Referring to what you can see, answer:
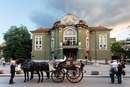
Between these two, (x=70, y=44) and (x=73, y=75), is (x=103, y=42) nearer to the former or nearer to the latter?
(x=70, y=44)

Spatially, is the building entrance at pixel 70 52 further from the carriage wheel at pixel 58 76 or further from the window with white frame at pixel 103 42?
the carriage wheel at pixel 58 76

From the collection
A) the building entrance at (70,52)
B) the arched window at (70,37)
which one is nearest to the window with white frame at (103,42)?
the arched window at (70,37)

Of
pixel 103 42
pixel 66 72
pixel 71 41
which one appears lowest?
pixel 66 72

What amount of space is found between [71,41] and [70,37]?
1087mm

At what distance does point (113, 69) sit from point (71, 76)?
2877 millimetres

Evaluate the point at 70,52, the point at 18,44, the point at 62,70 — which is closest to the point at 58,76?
the point at 62,70

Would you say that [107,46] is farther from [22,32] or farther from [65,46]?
[22,32]

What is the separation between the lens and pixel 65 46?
292ft

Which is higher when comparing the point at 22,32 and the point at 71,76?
the point at 22,32

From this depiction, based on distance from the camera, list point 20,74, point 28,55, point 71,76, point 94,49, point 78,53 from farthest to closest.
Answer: point 28,55 < point 94,49 < point 78,53 < point 20,74 < point 71,76

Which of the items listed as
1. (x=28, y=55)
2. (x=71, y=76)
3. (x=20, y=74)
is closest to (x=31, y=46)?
(x=28, y=55)

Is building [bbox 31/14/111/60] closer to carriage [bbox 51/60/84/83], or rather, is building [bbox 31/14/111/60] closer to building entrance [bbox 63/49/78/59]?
building entrance [bbox 63/49/78/59]

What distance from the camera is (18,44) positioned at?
335 ft

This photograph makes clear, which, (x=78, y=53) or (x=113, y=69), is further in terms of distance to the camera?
(x=78, y=53)
